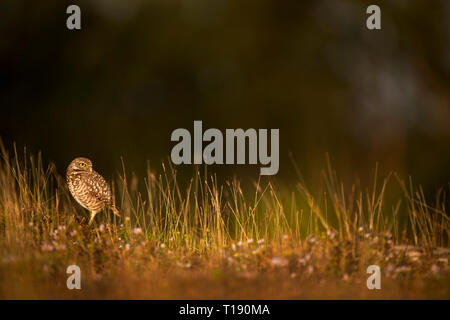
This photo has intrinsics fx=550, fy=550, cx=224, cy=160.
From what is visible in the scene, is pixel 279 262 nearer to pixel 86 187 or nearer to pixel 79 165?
pixel 86 187

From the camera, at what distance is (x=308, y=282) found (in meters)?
3.71

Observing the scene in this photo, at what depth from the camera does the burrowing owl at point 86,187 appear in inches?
184

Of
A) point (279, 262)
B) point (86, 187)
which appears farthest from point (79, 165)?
point (279, 262)

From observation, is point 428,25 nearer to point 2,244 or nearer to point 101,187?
point 101,187

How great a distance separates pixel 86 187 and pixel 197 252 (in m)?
1.09

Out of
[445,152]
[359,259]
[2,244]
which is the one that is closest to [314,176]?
[445,152]

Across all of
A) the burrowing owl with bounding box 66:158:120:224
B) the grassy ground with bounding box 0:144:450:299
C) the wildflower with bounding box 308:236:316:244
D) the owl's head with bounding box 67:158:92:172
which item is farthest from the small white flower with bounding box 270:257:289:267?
the owl's head with bounding box 67:158:92:172

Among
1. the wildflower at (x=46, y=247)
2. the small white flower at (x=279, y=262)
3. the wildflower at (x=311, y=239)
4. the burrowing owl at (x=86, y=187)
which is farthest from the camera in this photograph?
the burrowing owl at (x=86, y=187)

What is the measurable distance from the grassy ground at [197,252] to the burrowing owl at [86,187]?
93 mm

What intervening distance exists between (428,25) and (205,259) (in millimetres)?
4364

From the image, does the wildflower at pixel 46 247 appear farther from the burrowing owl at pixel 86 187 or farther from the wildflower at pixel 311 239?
the wildflower at pixel 311 239

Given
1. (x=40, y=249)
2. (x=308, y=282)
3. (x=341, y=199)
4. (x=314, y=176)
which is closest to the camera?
(x=308, y=282)

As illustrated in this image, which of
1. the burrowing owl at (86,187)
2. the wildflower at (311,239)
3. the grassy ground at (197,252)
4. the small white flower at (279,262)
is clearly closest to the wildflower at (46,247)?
the grassy ground at (197,252)

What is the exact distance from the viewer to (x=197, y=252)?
4668 mm
